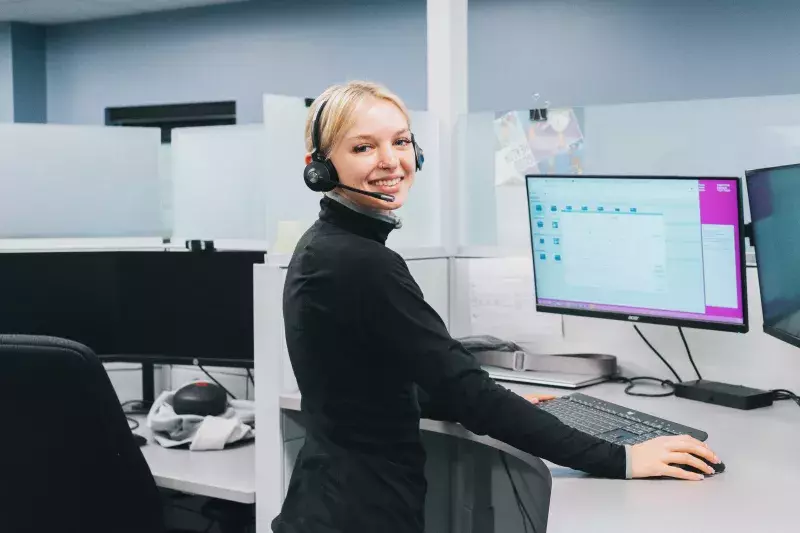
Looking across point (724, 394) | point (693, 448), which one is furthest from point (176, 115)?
point (693, 448)

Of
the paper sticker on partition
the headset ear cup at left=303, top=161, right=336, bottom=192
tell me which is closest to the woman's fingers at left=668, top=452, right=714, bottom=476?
the headset ear cup at left=303, top=161, right=336, bottom=192

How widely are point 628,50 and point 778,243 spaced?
3.44m

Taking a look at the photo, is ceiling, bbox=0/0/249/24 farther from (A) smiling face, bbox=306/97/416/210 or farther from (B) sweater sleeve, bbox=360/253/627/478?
(B) sweater sleeve, bbox=360/253/627/478

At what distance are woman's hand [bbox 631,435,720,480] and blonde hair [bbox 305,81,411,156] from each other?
2.04 ft

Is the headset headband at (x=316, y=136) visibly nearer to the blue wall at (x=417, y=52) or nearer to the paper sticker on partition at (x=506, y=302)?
Answer: the paper sticker on partition at (x=506, y=302)

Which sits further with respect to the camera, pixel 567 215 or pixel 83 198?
pixel 83 198

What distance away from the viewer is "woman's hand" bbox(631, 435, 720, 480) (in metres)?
1.09

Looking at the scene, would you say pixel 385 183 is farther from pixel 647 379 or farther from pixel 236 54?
pixel 236 54

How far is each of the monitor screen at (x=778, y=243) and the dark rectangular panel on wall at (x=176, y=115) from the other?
492 cm

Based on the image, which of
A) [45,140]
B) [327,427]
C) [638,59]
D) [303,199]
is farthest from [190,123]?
[327,427]

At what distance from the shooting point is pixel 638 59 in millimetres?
4605

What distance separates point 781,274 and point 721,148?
46 centimetres

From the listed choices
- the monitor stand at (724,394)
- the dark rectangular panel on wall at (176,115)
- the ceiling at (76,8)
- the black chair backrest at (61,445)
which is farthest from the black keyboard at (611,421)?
the ceiling at (76,8)

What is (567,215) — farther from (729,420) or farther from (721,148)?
(729,420)
